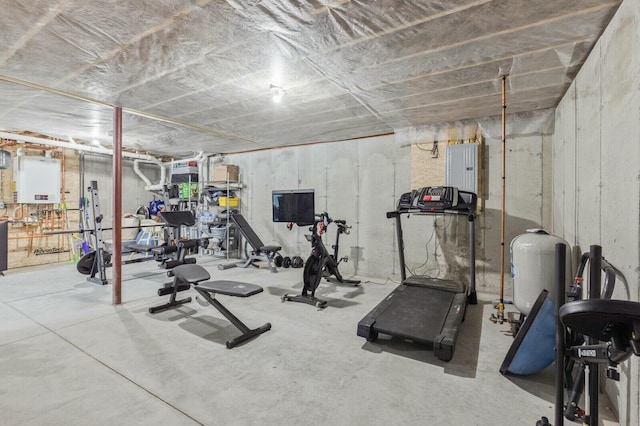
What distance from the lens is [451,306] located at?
133 inches

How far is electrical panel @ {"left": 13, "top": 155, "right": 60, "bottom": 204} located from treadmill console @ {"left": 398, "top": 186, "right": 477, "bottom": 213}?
7.36 m

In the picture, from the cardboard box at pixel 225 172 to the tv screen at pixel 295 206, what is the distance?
2.16 metres

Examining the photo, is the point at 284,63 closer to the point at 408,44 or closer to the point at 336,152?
the point at 408,44

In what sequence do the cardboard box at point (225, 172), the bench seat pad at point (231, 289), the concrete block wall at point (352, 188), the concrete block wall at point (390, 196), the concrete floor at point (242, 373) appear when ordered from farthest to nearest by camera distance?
the cardboard box at point (225, 172) < the concrete block wall at point (352, 188) < the concrete block wall at point (390, 196) < the bench seat pad at point (231, 289) < the concrete floor at point (242, 373)

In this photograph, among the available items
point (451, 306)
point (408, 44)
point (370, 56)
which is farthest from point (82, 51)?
point (451, 306)

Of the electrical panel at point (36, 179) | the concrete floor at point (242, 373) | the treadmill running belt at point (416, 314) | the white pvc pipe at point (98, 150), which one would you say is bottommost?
the concrete floor at point (242, 373)

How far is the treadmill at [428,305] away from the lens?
8.87ft

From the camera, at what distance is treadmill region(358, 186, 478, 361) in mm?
2703

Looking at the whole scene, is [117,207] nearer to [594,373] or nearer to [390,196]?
[390,196]

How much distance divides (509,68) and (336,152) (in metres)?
3.45

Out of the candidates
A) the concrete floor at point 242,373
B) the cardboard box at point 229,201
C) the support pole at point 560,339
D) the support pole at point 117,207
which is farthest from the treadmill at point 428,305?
the cardboard box at point 229,201

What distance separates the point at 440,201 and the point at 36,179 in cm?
779

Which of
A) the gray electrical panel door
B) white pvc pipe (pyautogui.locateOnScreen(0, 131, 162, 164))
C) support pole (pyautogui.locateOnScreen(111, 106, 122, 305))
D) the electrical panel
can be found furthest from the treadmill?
the electrical panel

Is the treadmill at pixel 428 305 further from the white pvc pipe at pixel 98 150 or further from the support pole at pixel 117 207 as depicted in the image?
the white pvc pipe at pixel 98 150
